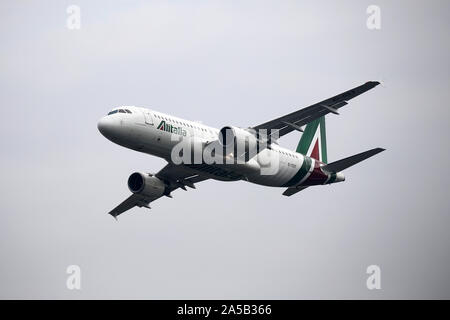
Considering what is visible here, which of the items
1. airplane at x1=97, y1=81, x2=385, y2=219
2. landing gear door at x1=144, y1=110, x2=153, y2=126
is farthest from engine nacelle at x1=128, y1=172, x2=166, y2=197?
landing gear door at x1=144, y1=110, x2=153, y2=126

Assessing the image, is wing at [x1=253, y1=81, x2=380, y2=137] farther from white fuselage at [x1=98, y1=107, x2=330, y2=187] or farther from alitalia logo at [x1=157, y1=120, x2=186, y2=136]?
alitalia logo at [x1=157, y1=120, x2=186, y2=136]

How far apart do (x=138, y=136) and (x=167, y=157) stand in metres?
4.04

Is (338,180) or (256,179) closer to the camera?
(256,179)

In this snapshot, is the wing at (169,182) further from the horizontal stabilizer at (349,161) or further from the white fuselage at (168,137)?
the horizontal stabilizer at (349,161)

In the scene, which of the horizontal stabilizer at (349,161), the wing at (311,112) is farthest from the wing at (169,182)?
Answer: the horizontal stabilizer at (349,161)

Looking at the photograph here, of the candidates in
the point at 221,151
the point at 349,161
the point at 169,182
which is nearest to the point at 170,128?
the point at 221,151

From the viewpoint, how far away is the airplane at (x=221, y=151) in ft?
226

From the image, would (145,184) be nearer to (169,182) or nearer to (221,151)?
(169,182)

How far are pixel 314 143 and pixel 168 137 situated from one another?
62.3 ft

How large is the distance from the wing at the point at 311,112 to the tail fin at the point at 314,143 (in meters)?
10.8

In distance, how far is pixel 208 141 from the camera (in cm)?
7156
